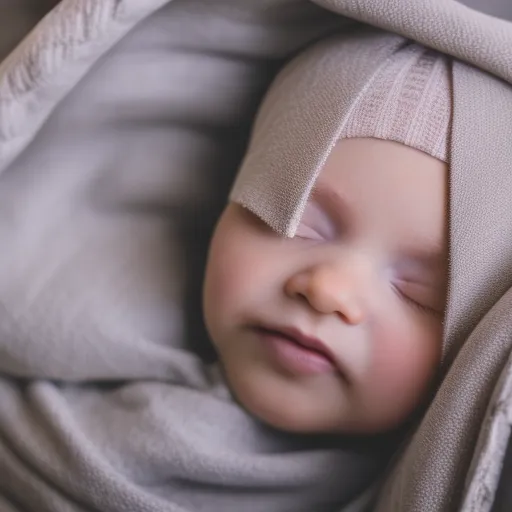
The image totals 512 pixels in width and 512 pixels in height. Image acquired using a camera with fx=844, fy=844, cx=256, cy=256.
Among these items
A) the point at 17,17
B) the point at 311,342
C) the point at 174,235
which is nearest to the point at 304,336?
the point at 311,342

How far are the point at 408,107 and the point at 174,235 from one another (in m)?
0.30

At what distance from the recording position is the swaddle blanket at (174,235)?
2.15 feet

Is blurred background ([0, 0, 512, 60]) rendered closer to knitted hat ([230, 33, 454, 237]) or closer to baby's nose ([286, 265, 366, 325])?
knitted hat ([230, 33, 454, 237])

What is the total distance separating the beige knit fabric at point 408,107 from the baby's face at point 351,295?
0.01 m

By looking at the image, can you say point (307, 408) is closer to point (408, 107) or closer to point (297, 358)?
point (297, 358)

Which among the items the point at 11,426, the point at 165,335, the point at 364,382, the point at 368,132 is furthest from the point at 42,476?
the point at 368,132

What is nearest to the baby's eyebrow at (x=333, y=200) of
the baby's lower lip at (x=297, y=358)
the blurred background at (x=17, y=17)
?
the baby's lower lip at (x=297, y=358)

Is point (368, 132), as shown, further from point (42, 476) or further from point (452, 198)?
point (42, 476)

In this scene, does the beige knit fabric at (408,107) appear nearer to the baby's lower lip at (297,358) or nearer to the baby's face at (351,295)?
the baby's face at (351,295)

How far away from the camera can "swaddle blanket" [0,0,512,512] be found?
2.15 feet

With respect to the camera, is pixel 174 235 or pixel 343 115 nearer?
pixel 343 115

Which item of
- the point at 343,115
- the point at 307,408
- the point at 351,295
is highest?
the point at 343,115

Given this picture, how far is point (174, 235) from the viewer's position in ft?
2.85

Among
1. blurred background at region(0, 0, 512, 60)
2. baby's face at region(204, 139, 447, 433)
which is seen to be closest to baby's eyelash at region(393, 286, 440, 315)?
baby's face at region(204, 139, 447, 433)
